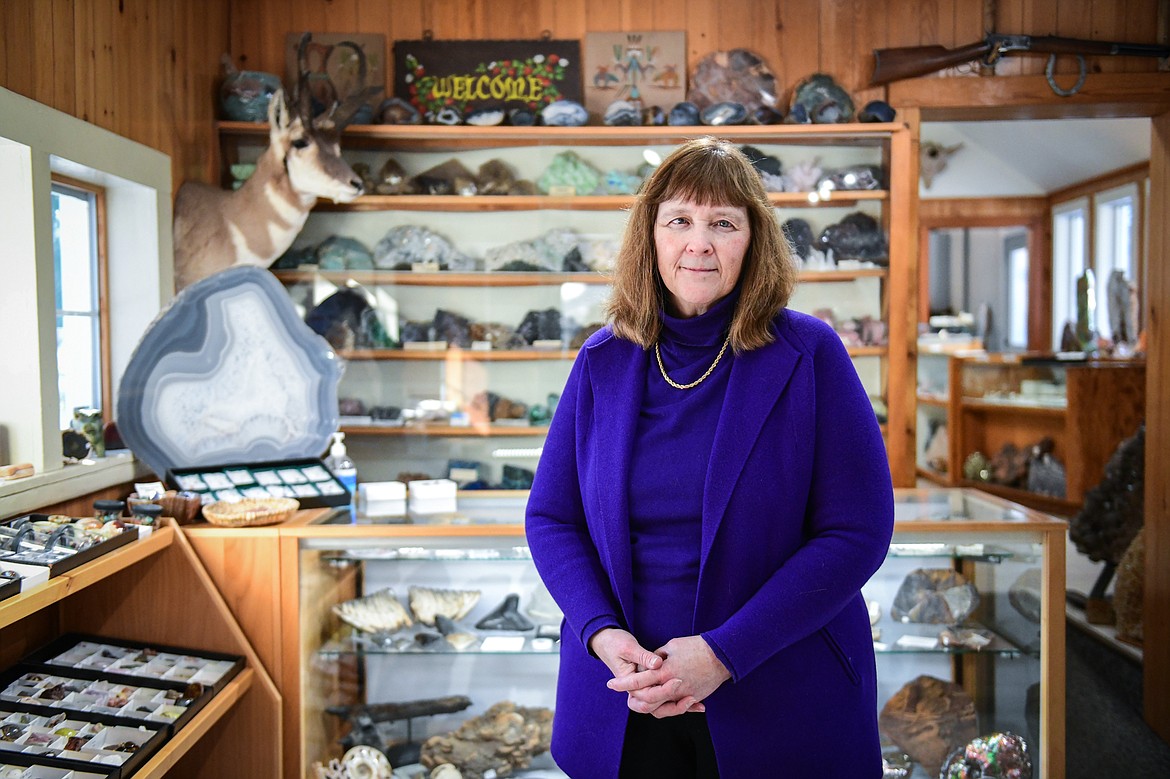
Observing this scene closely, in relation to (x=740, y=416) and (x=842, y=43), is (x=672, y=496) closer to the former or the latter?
(x=740, y=416)

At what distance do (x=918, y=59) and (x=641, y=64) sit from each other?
102 cm

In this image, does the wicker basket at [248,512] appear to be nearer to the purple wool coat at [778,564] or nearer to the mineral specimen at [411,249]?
the purple wool coat at [778,564]

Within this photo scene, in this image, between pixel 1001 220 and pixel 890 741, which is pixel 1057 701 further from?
pixel 1001 220

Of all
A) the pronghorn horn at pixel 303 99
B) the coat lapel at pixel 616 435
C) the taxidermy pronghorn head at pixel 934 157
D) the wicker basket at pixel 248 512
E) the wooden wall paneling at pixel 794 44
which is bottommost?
the wicker basket at pixel 248 512

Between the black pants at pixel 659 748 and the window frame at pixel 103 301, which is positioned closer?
the black pants at pixel 659 748

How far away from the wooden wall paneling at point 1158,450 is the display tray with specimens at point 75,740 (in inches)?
132

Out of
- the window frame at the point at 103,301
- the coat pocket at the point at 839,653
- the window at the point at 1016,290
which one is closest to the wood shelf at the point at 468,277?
the window frame at the point at 103,301

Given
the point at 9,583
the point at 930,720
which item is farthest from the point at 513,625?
the point at 9,583

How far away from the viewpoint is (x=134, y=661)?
2.29 m

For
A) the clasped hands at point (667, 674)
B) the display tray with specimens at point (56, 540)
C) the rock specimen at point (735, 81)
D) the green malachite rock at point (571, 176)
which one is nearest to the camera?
the clasped hands at point (667, 674)

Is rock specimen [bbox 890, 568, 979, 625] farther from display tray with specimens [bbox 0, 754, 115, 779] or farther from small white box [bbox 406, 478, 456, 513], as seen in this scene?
display tray with specimens [bbox 0, 754, 115, 779]

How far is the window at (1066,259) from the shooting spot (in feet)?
23.7

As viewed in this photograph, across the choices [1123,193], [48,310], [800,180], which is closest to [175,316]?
[48,310]

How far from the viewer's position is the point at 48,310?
2.30 m
